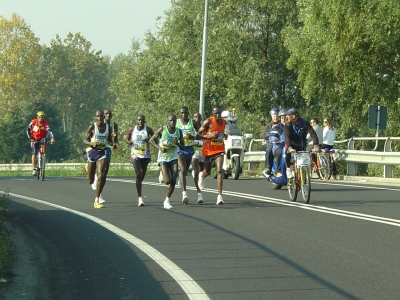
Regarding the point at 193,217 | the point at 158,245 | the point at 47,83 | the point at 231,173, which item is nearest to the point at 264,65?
the point at 231,173

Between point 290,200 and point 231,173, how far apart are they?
9.55 meters

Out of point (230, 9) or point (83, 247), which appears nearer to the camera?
point (83, 247)

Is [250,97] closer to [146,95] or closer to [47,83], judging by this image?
[146,95]

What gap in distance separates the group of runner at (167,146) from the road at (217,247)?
0.49 meters

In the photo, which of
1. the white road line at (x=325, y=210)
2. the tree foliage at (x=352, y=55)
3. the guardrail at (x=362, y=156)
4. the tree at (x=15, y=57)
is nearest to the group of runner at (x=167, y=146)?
the white road line at (x=325, y=210)

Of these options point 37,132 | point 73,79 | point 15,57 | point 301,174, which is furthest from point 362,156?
point 73,79

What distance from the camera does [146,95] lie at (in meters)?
58.1

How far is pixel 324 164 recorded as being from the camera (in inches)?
1004

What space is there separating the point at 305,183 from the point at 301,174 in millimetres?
199

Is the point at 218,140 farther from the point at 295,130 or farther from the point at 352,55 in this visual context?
the point at 352,55

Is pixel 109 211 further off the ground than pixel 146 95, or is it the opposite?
pixel 146 95

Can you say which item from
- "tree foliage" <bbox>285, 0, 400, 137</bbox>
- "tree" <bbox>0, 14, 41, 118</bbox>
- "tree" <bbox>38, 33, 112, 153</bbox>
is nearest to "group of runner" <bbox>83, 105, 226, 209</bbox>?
"tree foliage" <bbox>285, 0, 400, 137</bbox>

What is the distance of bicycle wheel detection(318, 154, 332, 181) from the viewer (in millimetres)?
25297

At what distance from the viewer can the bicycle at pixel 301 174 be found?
52.3 ft
